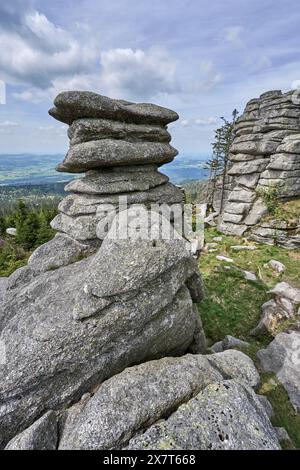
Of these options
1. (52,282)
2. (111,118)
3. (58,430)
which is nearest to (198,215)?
(111,118)

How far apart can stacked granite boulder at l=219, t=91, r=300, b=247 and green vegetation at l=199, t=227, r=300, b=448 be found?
18.9ft

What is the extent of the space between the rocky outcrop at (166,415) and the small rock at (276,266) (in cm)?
2116

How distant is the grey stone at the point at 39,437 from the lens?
7012mm

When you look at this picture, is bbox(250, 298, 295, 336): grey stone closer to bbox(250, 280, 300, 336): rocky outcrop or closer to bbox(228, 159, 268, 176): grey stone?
bbox(250, 280, 300, 336): rocky outcrop

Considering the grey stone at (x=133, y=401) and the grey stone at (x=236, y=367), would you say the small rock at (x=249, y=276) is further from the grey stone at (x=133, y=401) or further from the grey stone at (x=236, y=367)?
the grey stone at (x=133, y=401)

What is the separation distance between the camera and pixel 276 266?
27594mm

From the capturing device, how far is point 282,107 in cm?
3875

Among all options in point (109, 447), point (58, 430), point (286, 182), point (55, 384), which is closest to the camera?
point (109, 447)

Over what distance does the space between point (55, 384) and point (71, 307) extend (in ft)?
8.74

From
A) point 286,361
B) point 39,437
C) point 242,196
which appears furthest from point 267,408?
point 242,196

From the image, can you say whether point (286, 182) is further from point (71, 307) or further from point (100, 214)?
point (71, 307)

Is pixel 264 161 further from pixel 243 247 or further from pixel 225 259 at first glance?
pixel 225 259

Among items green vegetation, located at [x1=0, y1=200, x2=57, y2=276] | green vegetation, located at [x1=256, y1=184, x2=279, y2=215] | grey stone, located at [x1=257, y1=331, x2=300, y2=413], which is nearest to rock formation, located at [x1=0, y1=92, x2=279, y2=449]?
grey stone, located at [x1=257, y1=331, x2=300, y2=413]

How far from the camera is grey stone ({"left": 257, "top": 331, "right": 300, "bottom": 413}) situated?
13.1m
